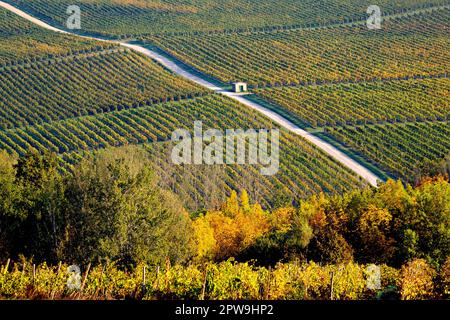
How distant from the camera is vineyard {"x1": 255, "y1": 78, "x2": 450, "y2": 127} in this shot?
77250mm

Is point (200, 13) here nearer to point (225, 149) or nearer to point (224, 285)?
point (225, 149)

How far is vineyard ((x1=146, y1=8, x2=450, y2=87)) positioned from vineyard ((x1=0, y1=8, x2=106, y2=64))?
10.2 m

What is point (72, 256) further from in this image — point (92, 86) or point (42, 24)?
point (42, 24)

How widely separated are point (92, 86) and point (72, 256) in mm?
53274


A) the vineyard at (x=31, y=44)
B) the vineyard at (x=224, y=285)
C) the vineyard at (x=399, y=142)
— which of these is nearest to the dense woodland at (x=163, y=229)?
the vineyard at (x=224, y=285)

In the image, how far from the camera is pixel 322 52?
102 metres

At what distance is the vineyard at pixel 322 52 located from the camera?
304 ft

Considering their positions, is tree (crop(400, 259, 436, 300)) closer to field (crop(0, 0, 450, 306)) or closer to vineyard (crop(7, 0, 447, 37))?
field (crop(0, 0, 450, 306))

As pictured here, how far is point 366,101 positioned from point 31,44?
4440cm

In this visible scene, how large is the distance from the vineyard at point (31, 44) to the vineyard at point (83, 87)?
1.95 m

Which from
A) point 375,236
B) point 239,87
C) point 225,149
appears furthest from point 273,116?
point 375,236

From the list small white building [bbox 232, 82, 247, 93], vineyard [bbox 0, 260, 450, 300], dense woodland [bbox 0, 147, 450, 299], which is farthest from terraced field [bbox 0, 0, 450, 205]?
vineyard [bbox 0, 260, 450, 300]
